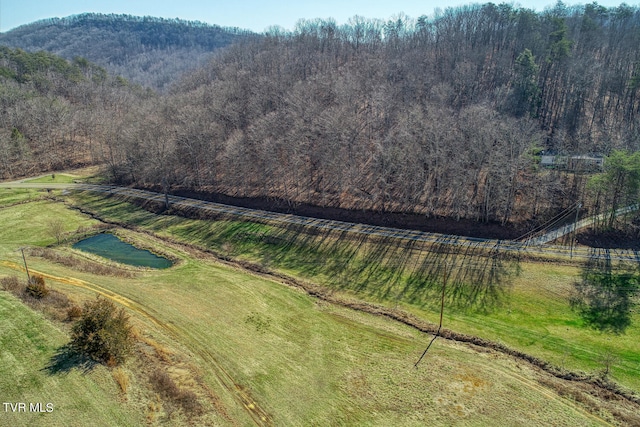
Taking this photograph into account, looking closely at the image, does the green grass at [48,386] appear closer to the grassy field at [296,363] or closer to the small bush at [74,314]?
the grassy field at [296,363]

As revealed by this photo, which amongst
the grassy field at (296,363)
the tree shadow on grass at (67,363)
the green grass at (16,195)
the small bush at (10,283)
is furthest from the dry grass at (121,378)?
the green grass at (16,195)

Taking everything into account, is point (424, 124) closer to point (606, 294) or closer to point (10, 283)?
point (606, 294)

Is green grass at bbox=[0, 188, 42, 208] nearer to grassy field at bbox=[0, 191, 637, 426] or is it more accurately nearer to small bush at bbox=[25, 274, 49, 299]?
grassy field at bbox=[0, 191, 637, 426]

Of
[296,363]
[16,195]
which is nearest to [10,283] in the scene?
[296,363]

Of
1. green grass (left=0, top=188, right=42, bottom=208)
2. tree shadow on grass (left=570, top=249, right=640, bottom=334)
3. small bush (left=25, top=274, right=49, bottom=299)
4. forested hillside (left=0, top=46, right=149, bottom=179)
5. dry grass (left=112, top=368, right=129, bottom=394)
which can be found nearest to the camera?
dry grass (left=112, top=368, right=129, bottom=394)

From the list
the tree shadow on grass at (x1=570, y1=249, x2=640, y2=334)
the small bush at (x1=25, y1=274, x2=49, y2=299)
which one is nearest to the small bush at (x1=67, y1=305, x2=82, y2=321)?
the small bush at (x1=25, y1=274, x2=49, y2=299)

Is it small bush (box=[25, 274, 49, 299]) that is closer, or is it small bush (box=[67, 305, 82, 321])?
small bush (box=[67, 305, 82, 321])
